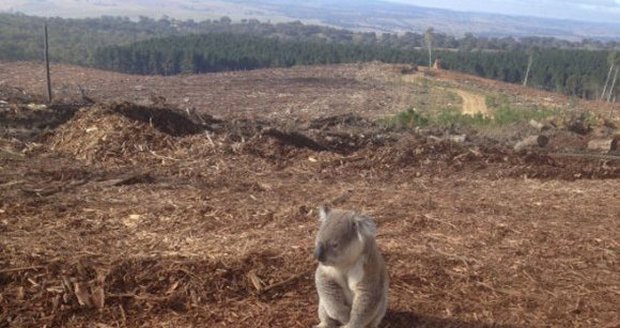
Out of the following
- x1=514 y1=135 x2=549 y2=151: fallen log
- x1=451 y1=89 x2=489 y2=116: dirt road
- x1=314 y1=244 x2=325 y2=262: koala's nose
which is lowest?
x1=451 y1=89 x2=489 y2=116: dirt road

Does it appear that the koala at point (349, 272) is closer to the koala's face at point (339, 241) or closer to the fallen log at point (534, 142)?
the koala's face at point (339, 241)

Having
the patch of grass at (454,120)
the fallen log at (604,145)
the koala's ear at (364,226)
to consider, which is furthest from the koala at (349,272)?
the patch of grass at (454,120)

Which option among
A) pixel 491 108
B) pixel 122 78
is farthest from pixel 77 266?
pixel 122 78

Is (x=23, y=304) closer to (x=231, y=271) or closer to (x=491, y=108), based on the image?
(x=231, y=271)

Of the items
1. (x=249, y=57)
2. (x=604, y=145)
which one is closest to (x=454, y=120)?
(x=604, y=145)

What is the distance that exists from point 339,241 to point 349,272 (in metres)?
Answer: 0.33

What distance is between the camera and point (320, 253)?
408 cm

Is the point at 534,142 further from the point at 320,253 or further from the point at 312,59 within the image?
the point at 312,59

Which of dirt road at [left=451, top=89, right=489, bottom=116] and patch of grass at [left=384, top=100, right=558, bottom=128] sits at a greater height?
patch of grass at [left=384, top=100, right=558, bottom=128]

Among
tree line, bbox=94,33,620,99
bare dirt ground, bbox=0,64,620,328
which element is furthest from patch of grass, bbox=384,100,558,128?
tree line, bbox=94,33,620,99

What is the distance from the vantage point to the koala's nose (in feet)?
13.4

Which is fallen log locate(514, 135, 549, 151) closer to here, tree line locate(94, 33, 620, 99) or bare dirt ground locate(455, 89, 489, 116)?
bare dirt ground locate(455, 89, 489, 116)

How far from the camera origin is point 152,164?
10.1 meters

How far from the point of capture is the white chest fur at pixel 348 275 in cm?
438
